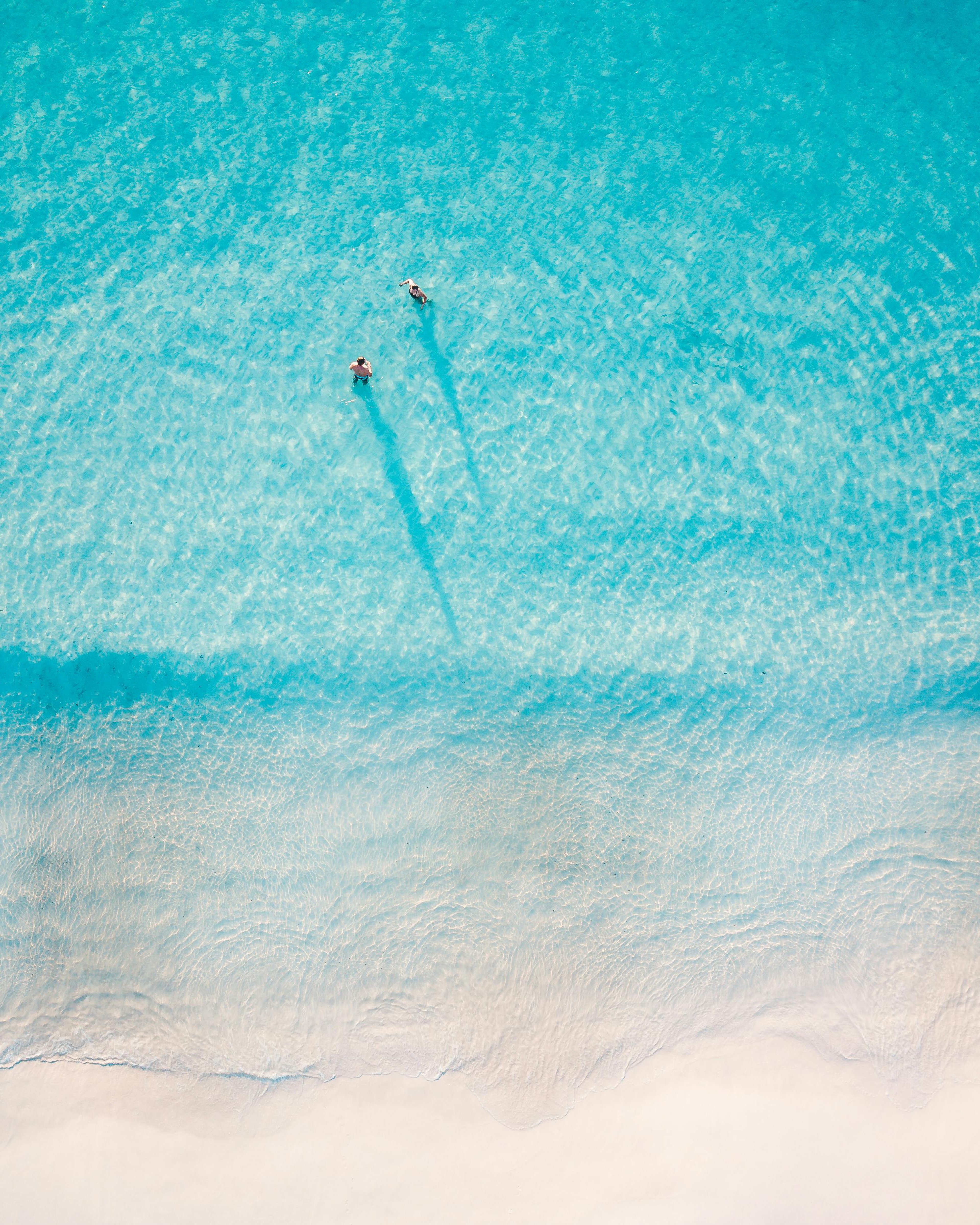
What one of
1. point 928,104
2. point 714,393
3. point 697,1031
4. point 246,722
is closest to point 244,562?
point 246,722

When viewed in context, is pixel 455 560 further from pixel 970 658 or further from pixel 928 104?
pixel 928 104

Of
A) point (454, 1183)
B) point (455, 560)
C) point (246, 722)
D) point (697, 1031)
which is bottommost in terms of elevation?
point (454, 1183)

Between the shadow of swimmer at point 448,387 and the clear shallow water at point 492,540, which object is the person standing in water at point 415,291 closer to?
the shadow of swimmer at point 448,387

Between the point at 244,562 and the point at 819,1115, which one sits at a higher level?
the point at 244,562

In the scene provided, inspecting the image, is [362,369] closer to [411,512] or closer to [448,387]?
→ [448,387]

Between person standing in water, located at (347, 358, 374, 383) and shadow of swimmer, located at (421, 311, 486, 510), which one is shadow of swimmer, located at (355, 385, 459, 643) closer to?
person standing in water, located at (347, 358, 374, 383)

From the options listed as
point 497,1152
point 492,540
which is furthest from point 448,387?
point 497,1152
